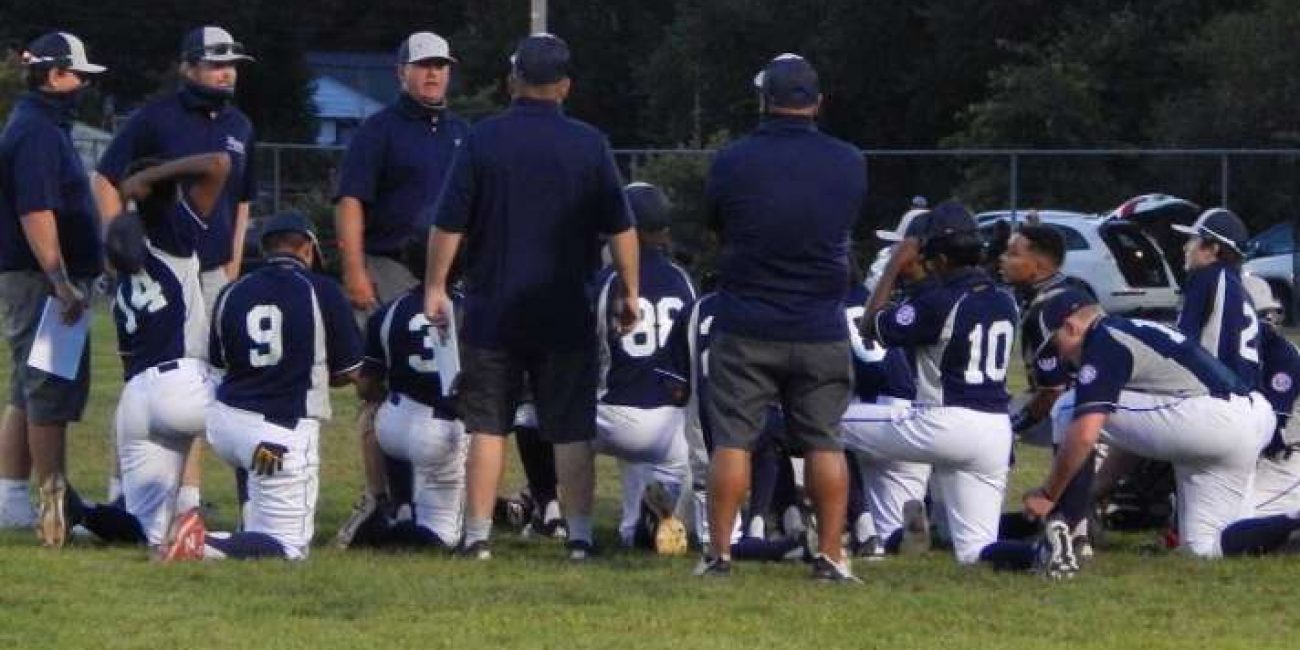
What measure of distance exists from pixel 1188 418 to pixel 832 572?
183 cm

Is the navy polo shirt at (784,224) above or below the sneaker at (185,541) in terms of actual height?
above

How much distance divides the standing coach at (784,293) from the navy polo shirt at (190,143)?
266cm

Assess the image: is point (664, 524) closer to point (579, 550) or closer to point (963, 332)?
point (579, 550)

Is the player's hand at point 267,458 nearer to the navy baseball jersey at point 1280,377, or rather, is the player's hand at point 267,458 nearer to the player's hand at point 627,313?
the player's hand at point 627,313

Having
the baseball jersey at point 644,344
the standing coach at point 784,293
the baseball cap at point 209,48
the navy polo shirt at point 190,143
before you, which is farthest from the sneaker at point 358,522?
the baseball cap at point 209,48

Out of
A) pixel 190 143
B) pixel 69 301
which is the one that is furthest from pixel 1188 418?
pixel 69 301

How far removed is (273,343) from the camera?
9836mm

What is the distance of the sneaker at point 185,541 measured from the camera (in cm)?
942

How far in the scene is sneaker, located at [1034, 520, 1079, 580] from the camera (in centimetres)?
926

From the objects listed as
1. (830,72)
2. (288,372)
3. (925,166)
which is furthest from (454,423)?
(830,72)

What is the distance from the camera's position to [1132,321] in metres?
10.2

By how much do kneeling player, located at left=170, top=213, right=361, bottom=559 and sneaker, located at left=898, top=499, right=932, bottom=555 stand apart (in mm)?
2364

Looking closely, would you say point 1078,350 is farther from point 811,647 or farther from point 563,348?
point 811,647

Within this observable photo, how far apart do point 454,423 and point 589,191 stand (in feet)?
4.09
